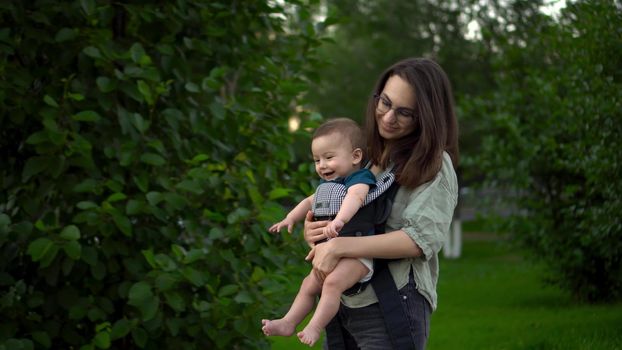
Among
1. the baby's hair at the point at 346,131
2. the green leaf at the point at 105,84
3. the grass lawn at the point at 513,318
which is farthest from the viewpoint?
the grass lawn at the point at 513,318

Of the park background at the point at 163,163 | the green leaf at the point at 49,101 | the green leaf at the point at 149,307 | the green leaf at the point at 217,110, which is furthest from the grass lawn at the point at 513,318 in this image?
the green leaf at the point at 49,101

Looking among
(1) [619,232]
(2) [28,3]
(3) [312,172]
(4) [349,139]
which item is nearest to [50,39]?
(2) [28,3]

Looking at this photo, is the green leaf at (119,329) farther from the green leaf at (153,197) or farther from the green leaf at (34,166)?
the green leaf at (34,166)

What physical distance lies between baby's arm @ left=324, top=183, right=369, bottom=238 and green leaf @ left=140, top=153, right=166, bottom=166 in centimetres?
203

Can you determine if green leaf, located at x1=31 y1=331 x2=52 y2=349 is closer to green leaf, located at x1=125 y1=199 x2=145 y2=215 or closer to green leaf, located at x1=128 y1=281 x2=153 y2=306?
green leaf, located at x1=128 y1=281 x2=153 y2=306

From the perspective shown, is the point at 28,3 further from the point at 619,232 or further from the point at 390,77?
the point at 619,232

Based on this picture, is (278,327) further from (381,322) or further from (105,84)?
(105,84)

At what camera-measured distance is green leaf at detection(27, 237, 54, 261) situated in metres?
4.64

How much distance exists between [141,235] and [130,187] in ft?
0.93

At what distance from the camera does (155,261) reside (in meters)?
4.79

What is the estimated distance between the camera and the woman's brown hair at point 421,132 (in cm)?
311

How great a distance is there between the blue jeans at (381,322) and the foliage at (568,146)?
291 cm

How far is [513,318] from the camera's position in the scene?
8945 mm

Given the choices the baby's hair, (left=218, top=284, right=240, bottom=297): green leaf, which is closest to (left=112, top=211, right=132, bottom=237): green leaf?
(left=218, top=284, right=240, bottom=297): green leaf
